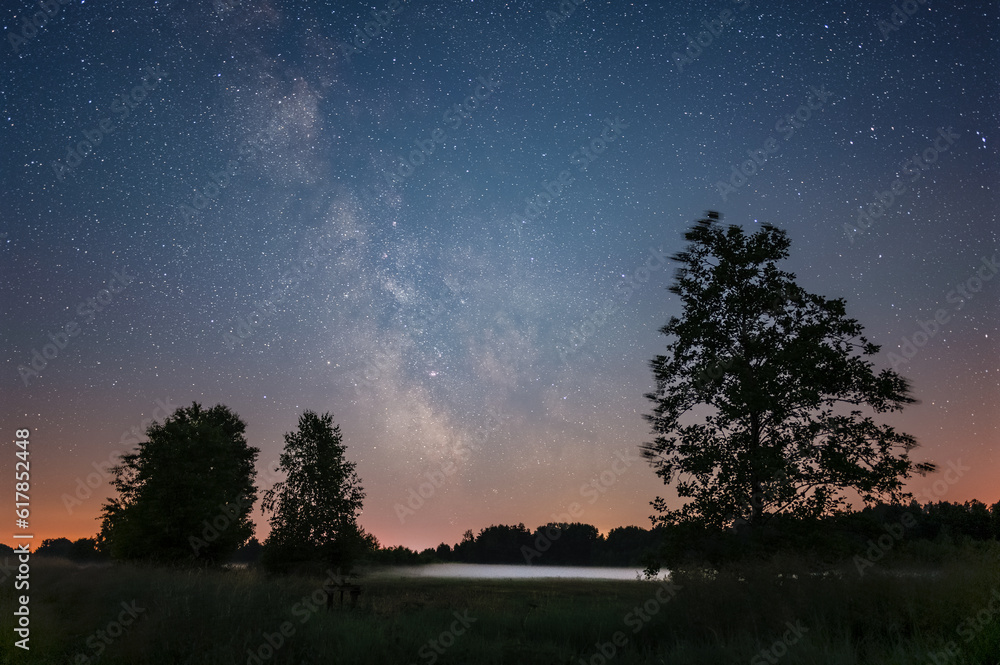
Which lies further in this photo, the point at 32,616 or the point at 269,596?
the point at 269,596

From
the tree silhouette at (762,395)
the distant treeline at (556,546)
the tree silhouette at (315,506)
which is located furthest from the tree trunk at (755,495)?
the distant treeline at (556,546)

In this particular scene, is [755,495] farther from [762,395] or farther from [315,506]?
[315,506]

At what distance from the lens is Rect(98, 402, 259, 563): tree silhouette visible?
37.1 m

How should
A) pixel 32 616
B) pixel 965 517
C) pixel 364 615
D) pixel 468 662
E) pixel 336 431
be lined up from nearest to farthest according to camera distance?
1. pixel 468 662
2. pixel 32 616
3. pixel 364 615
4. pixel 336 431
5. pixel 965 517

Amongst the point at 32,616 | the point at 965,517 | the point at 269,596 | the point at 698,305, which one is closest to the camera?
the point at 32,616

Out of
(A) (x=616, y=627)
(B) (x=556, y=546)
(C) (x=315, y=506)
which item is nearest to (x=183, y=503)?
(C) (x=315, y=506)

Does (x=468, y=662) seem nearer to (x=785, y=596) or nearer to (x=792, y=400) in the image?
(x=785, y=596)

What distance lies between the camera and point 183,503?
1485 inches

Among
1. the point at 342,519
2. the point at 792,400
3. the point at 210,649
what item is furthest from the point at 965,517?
the point at 210,649

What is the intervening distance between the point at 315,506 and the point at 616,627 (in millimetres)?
27361

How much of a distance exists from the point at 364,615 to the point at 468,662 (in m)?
6.74

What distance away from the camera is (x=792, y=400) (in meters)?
19.6

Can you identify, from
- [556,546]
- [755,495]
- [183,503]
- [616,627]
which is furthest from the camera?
[556,546]

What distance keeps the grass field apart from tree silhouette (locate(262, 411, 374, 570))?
19674mm
